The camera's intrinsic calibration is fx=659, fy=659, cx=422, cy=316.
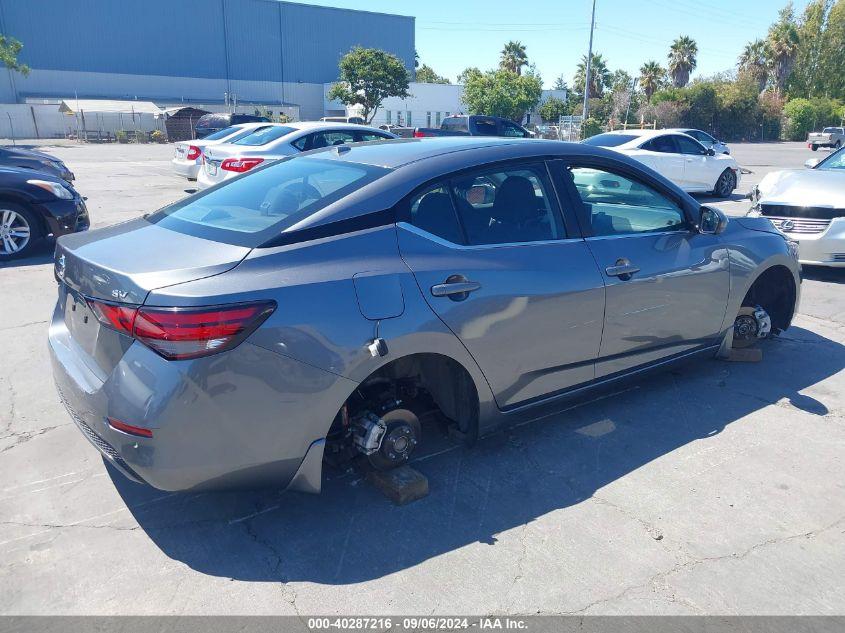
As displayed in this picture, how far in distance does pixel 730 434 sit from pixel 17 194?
8260mm

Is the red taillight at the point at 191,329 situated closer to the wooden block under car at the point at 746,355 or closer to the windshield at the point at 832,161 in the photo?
the wooden block under car at the point at 746,355

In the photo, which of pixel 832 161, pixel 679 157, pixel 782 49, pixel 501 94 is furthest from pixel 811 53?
pixel 832 161

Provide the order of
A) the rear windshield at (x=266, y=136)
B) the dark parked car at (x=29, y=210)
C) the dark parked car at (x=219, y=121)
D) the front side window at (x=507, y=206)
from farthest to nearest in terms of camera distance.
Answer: the dark parked car at (x=219, y=121), the rear windshield at (x=266, y=136), the dark parked car at (x=29, y=210), the front side window at (x=507, y=206)

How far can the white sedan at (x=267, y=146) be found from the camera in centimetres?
1083

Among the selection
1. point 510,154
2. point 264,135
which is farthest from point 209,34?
point 510,154

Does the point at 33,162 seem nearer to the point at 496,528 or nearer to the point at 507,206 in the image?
the point at 507,206

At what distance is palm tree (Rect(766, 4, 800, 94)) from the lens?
70.6 meters

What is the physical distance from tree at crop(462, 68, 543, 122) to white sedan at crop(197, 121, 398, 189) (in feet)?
140

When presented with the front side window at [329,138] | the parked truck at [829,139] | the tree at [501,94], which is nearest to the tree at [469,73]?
the tree at [501,94]

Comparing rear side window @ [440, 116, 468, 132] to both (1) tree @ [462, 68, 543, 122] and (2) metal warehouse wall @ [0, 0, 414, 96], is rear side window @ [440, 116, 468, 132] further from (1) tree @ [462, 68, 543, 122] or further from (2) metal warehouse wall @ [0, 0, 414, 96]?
(2) metal warehouse wall @ [0, 0, 414, 96]

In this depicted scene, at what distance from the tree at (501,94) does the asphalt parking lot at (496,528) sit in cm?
5204

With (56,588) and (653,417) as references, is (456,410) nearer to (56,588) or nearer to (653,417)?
(653,417)

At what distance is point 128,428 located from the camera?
255 centimetres

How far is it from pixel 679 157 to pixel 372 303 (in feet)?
42.0
